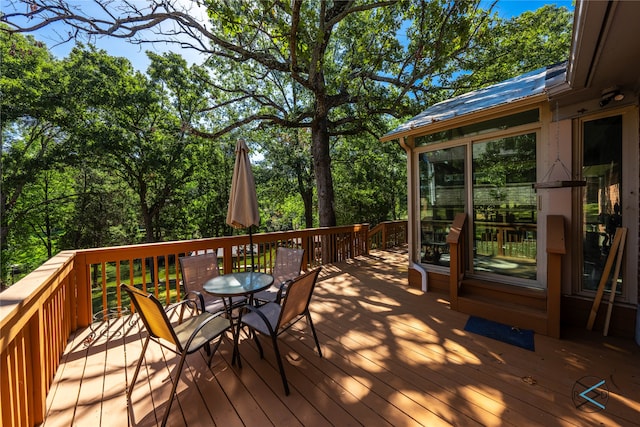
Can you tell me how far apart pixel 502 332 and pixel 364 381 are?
190 centimetres

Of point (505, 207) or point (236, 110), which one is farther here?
point (236, 110)

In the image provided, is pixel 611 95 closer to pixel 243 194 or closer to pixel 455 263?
pixel 455 263

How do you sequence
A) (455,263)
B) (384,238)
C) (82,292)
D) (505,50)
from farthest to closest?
(384,238)
(505,50)
(455,263)
(82,292)

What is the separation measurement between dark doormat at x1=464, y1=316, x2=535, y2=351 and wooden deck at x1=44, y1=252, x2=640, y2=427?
0.31 feet

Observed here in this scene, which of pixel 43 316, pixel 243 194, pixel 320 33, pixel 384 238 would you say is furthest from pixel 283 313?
pixel 384 238

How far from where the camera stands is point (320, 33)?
13.8 feet

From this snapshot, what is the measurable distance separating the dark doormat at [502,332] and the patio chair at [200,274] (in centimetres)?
277

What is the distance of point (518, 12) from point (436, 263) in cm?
720

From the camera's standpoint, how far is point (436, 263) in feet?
14.2

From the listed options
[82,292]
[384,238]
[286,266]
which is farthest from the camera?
[384,238]

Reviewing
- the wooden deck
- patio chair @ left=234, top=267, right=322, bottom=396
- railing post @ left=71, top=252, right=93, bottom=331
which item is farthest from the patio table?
railing post @ left=71, top=252, right=93, bottom=331

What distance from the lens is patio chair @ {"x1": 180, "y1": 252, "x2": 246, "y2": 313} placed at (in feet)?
9.74

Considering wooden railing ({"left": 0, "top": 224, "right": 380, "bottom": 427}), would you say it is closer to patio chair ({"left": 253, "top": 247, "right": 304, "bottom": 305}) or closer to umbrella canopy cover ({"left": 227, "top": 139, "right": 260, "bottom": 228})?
patio chair ({"left": 253, "top": 247, "right": 304, "bottom": 305})

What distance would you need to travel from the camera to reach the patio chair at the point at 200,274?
2.97 m
